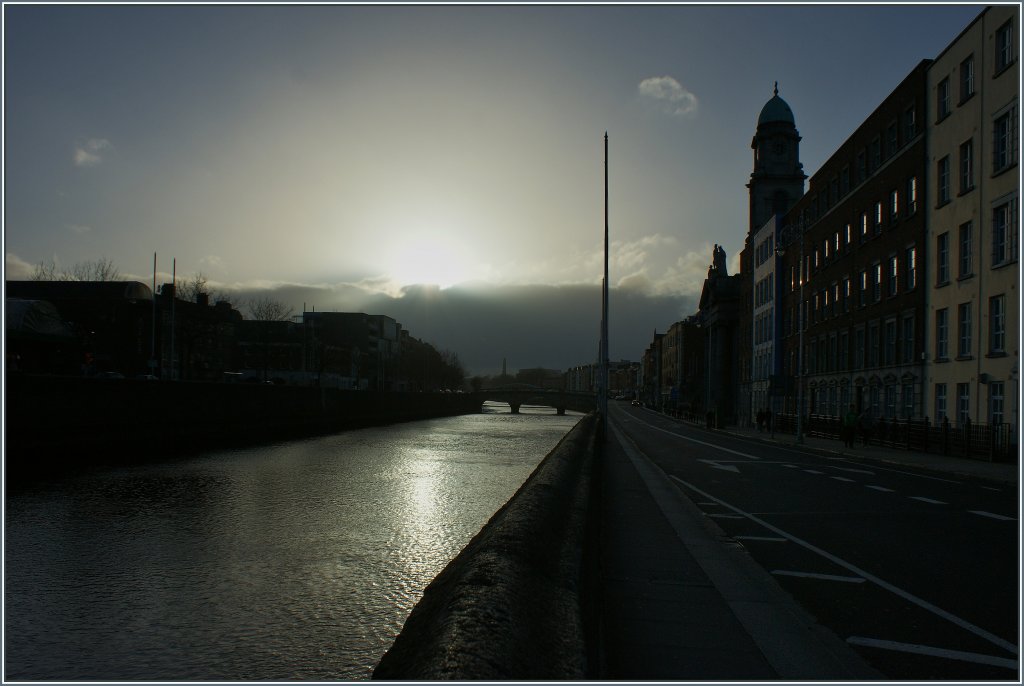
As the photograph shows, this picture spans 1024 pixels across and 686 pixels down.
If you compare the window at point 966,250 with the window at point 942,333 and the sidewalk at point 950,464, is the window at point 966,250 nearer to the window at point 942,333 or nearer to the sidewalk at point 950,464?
the window at point 942,333

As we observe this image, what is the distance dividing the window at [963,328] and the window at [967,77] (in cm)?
822

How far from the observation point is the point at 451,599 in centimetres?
373

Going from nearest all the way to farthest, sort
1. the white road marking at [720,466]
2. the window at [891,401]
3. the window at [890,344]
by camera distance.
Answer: the white road marking at [720,466]
the window at [891,401]
the window at [890,344]

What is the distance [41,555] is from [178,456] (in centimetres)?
1619

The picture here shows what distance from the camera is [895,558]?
8508mm

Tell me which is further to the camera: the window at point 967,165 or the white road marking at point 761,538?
the window at point 967,165

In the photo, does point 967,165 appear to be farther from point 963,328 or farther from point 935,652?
point 935,652

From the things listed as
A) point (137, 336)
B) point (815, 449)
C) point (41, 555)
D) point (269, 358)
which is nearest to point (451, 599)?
point (41, 555)

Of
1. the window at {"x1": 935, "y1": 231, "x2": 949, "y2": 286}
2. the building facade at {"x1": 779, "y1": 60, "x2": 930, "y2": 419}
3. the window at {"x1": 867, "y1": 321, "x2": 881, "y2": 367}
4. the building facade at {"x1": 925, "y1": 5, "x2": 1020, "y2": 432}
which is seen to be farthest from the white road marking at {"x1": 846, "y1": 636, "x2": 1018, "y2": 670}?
the window at {"x1": 867, "y1": 321, "x2": 881, "y2": 367}

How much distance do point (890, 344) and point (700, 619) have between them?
38788 mm

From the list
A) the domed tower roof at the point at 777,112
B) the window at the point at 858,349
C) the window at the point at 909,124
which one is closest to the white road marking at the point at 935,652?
the window at the point at 909,124

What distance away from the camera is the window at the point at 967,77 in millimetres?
32156

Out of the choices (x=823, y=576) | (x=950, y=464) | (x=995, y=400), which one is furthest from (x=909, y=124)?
(x=823, y=576)

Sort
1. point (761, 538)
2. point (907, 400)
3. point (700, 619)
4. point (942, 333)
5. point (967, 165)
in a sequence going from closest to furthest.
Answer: point (700, 619)
point (761, 538)
point (967, 165)
point (942, 333)
point (907, 400)
